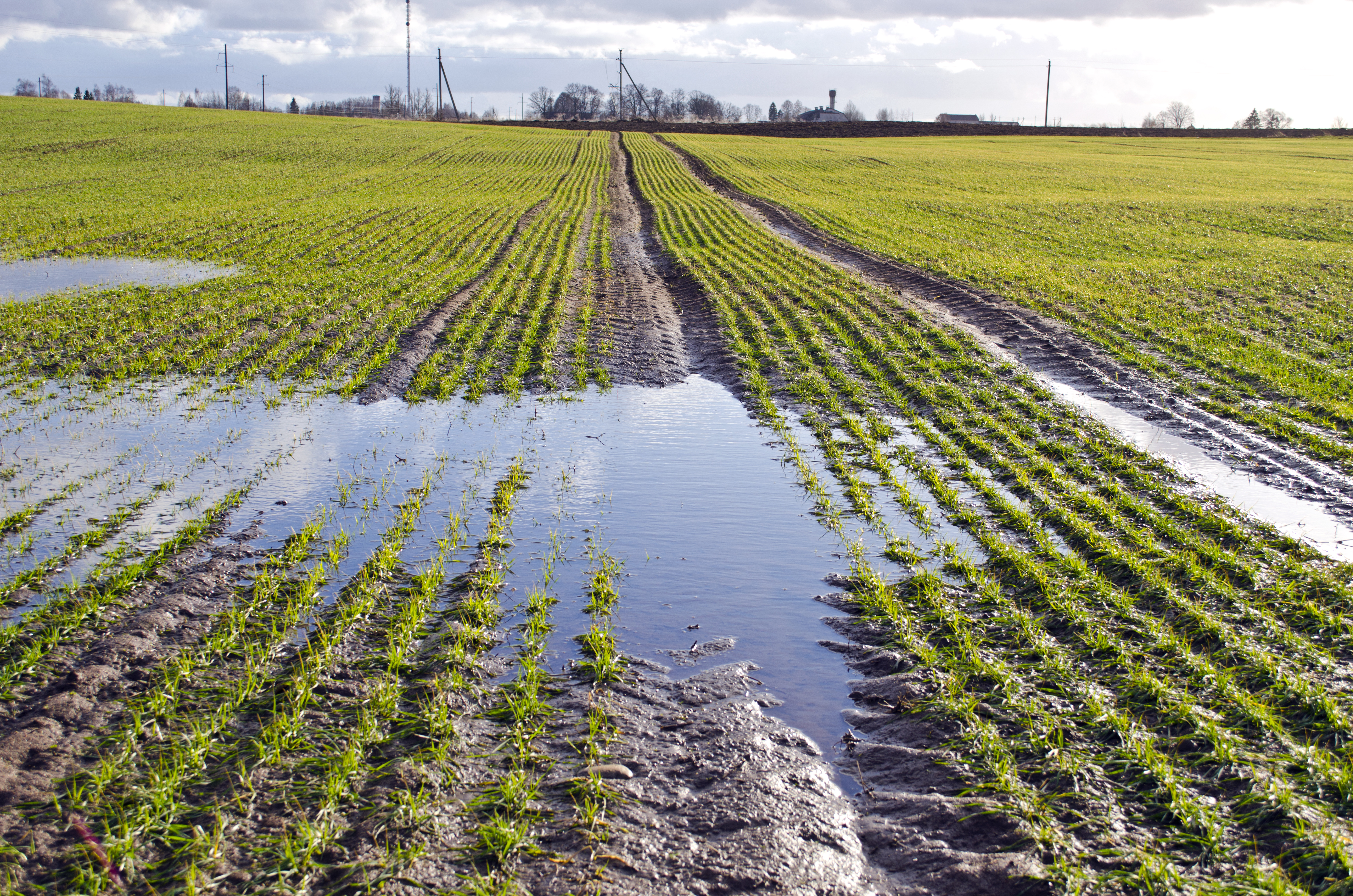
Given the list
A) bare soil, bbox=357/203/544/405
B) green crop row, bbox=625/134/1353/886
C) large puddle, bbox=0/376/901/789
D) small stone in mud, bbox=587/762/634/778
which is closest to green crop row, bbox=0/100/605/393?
bare soil, bbox=357/203/544/405

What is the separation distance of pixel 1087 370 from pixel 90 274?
19822 millimetres

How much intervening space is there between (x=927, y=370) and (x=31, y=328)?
1390 centimetres

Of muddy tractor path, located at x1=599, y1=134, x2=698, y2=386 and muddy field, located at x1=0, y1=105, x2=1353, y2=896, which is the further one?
muddy tractor path, located at x1=599, y1=134, x2=698, y2=386

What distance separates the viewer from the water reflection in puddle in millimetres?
7480

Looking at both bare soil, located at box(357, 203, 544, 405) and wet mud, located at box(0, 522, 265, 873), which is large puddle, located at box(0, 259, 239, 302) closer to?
bare soil, located at box(357, 203, 544, 405)

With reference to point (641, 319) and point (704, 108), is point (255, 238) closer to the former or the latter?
point (641, 319)

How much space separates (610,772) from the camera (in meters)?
4.68

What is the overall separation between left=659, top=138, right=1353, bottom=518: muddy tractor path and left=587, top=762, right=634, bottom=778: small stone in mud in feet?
22.9

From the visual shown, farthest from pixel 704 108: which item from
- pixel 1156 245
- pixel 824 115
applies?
pixel 1156 245

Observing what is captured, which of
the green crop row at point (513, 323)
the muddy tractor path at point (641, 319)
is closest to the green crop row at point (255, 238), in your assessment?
the green crop row at point (513, 323)

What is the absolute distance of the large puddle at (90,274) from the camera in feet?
58.4

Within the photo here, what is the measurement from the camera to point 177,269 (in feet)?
65.3

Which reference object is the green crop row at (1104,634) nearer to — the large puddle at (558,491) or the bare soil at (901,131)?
the large puddle at (558,491)

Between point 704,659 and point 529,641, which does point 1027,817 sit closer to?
point 704,659
